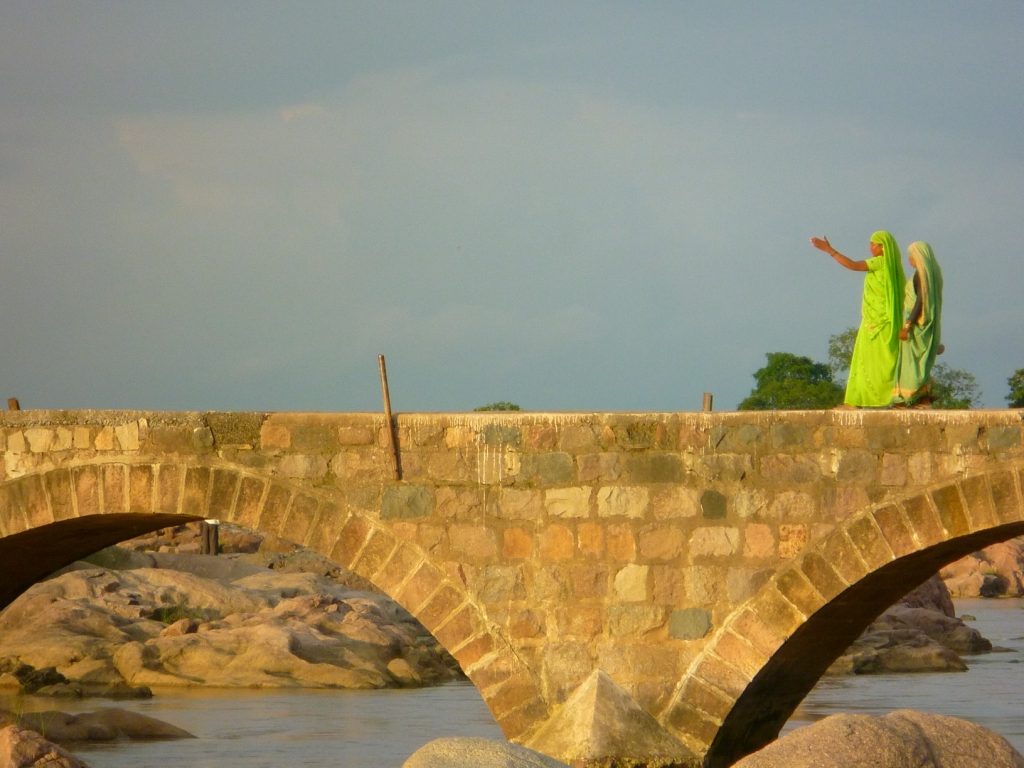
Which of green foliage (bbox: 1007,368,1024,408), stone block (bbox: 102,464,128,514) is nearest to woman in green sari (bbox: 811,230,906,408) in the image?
stone block (bbox: 102,464,128,514)

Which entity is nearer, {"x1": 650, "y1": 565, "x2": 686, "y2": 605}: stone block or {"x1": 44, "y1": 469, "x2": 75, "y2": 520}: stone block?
{"x1": 650, "y1": 565, "x2": 686, "y2": 605}: stone block

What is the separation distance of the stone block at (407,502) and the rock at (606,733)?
4.59 ft

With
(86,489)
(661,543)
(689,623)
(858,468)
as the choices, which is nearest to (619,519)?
(661,543)

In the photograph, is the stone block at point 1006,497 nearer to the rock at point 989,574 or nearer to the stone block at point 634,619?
the stone block at point 634,619

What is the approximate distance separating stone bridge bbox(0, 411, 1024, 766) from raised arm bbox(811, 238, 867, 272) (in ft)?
3.67

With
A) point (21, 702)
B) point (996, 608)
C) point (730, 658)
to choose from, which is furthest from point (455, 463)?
point (996, 608)

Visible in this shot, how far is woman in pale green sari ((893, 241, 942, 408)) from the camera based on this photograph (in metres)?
10.1

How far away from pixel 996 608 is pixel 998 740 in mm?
28872

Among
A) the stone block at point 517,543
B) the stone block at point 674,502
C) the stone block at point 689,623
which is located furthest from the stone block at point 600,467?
the stone block at point 689,623

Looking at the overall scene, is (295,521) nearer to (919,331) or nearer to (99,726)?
(919,331)

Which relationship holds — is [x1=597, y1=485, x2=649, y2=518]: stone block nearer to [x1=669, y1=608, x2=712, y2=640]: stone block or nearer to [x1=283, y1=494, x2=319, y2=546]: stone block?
[x1=669, y1=608, x2=712, y2=640]: stone block

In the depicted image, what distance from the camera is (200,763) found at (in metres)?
13.0

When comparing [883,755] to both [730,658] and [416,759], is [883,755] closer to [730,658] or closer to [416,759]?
[416,759]

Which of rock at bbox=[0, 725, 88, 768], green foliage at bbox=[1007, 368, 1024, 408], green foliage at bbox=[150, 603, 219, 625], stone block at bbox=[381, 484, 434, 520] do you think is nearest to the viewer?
rock at bbox=[0, 725, 88, 768]
